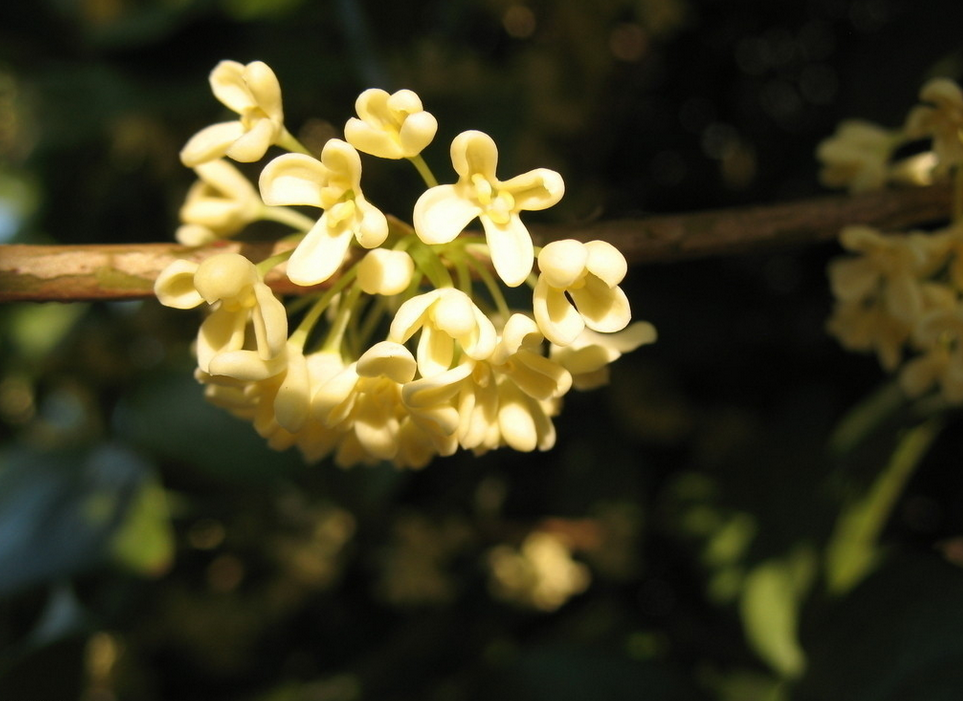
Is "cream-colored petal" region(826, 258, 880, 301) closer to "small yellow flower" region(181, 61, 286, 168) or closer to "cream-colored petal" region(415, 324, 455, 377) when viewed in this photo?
"cream-colored petal" region(415, 324, 455, 377)

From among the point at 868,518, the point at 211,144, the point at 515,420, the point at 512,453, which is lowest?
the point at 512,453

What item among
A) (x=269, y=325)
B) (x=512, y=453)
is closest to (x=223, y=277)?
(x=269, y=325)

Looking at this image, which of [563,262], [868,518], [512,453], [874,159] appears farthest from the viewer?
[512,453]

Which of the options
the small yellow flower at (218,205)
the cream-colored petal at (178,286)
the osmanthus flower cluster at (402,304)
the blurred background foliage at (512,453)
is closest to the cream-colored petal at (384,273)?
the osmanthus flower cluster at (402,304)

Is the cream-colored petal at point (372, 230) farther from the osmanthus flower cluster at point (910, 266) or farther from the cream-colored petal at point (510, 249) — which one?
the osmanthus flower cluster at point (910, 266)

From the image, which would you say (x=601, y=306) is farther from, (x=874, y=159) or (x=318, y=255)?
(x=874, y=159)
